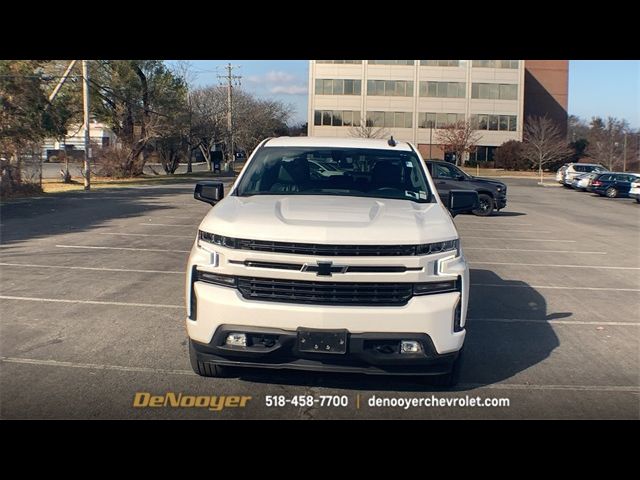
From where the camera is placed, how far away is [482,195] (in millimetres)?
23125

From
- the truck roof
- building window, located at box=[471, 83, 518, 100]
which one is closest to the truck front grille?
the truck roof

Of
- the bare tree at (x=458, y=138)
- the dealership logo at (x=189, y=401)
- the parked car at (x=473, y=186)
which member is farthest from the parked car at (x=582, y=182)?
the dealership logo at (x=189, y=401)

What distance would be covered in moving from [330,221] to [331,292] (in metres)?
0.55

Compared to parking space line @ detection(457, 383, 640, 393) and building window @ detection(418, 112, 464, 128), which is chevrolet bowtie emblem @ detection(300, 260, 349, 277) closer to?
parking space line @ detection(457, 383, 640, 393)

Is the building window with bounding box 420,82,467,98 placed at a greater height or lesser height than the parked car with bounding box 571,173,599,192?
greater

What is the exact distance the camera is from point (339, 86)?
73.9 meters

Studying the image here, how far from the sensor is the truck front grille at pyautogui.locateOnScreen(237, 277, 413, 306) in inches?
193

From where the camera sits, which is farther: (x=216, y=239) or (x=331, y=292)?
(x=216, y=239)

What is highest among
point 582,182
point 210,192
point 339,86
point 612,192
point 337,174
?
point 339,86

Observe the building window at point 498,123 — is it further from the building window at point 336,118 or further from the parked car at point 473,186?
the parked car at point 473,186

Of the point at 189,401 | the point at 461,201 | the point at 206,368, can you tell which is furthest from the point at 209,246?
the point at 461,201

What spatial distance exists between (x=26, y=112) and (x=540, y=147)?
2099 inches

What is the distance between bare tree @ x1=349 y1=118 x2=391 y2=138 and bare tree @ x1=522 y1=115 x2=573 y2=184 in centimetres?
1441

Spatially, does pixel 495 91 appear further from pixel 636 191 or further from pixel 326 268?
pixel 326 268
